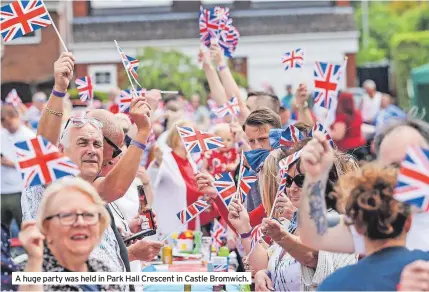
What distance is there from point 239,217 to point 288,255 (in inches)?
23.1

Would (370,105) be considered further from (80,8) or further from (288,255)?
(80,8)

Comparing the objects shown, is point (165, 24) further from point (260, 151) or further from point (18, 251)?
point (260, 151)

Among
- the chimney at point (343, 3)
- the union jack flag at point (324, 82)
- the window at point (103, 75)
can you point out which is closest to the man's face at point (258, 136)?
the union jack flag at point (324, 82)

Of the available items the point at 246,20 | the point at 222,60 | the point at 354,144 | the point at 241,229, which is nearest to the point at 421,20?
→ the point at 246,20

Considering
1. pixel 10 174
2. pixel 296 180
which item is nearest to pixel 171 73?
pixel 10 174

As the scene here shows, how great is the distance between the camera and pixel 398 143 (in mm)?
4539

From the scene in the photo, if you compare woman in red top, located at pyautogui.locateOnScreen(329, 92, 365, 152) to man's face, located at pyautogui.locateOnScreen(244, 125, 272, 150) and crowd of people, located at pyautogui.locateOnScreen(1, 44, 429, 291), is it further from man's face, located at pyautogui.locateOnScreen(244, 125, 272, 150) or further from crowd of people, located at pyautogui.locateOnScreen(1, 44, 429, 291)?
man's face, located at pyautogui.locateOnScreen(244, 125, 272, 150)

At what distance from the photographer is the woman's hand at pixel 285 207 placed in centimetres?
577

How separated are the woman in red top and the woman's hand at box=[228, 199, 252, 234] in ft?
23.9

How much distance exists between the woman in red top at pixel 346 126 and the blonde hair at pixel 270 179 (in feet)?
22.6

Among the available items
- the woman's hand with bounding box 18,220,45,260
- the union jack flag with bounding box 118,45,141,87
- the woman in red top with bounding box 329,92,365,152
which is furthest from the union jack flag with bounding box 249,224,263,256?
the woman in red top with bounding box 329,92,365,152

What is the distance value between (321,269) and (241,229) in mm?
893

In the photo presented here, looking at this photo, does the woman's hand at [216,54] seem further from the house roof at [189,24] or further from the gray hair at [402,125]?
the house roof at [189,24]

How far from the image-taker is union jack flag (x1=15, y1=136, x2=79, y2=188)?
172 inches
